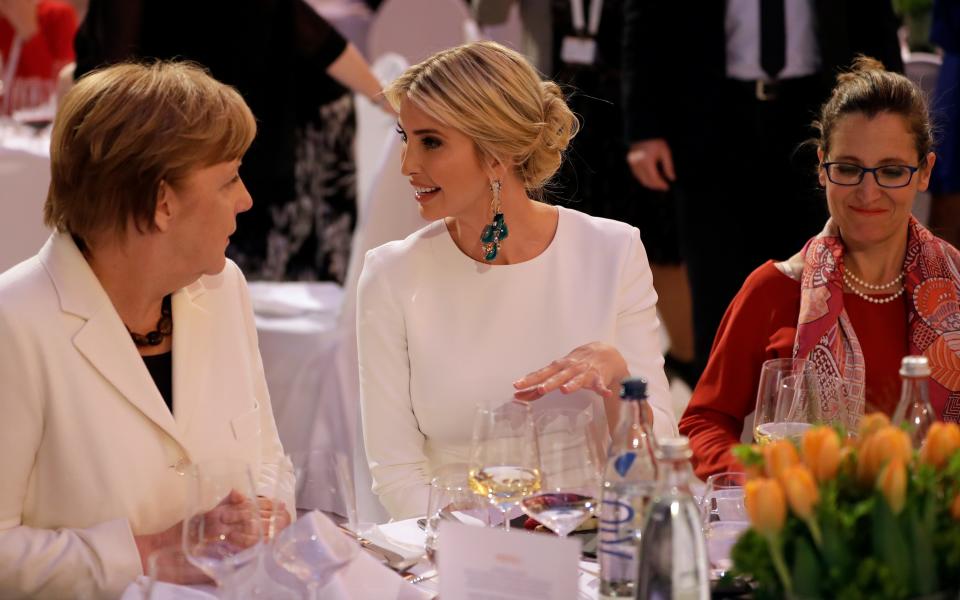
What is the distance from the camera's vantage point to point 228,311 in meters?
2.22

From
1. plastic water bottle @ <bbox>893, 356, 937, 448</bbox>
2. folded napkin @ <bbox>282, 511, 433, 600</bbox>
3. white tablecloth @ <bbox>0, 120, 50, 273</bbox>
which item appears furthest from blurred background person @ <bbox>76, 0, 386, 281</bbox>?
plastic water bottle @ <bbox>893, 356, 937, 448</bbox>

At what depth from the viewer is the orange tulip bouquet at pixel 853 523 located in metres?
1.21

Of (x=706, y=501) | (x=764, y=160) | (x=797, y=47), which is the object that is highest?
(x=797, y=47)

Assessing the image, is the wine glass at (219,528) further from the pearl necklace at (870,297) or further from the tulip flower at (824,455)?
the pearl necklace at (870,297)

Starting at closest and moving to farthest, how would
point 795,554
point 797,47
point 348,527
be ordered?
point 795,554 < point 348,527 < point 797,47

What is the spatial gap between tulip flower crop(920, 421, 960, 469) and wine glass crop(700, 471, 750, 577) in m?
0.40

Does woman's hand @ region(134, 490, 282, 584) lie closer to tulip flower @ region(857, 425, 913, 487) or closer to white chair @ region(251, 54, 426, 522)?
tulip flower @ region(857, 425, 913, 487)

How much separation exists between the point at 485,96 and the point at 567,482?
1.06 metres

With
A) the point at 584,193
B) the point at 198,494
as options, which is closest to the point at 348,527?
the point at 198,494

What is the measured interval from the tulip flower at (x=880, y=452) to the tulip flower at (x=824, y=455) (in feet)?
0.09

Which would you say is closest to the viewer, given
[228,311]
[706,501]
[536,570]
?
[536,570]

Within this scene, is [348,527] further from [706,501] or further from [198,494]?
[706,501]

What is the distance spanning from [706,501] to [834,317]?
0.95 metres

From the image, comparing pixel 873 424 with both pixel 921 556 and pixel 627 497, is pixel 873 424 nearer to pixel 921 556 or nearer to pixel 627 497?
pixel 921 556
